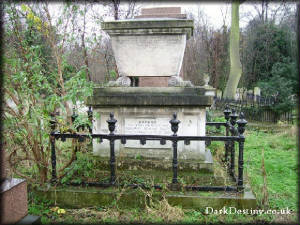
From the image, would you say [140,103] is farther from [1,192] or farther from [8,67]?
→ [1,192]

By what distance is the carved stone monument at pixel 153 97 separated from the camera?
11.8 feet

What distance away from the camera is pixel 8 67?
3.03 meters

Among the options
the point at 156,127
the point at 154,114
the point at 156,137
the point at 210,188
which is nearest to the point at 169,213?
the point at 210,188

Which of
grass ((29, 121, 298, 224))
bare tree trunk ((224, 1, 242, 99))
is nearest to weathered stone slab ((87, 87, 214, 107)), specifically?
grass ((29, 121, 298, 224))

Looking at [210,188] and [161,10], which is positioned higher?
[161,10]

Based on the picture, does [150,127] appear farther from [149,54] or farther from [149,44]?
[149,44]

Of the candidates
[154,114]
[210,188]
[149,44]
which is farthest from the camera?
[149,44]

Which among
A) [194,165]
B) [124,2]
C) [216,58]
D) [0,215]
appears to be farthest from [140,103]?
[216,58]

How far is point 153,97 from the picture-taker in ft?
11.7

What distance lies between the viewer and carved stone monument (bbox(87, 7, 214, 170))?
142 inches

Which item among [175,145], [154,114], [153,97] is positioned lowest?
[175,145]

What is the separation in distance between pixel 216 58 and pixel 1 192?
19.2 meters

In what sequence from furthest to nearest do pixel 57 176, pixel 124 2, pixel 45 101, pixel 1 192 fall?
pixel 124 2 → pixel 57 176 → pixel 45 101 → pixel 1 192

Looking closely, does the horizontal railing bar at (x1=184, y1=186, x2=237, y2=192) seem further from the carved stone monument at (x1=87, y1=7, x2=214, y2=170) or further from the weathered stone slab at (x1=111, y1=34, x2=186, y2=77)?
the weathered stone slab at (x1=111, y1=34, x2=186, y2=77)
